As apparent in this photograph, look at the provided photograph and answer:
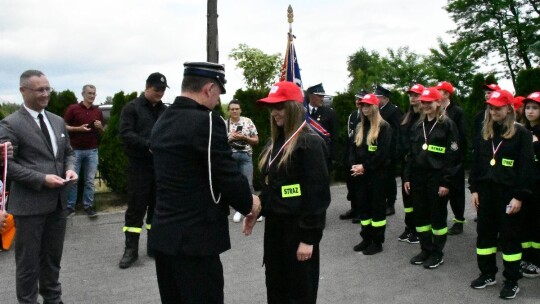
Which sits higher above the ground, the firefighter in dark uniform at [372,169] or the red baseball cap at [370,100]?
the red baseball cap at [370,100]

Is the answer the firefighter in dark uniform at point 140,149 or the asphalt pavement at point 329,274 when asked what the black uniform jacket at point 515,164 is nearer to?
the asphalt pavement at point 329,274

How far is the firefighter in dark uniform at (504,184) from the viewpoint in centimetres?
514

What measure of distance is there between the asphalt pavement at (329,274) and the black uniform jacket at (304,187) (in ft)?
5.68

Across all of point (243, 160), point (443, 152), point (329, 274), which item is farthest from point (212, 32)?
point (329, 274)

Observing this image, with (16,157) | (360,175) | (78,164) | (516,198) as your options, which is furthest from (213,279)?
(78,164)

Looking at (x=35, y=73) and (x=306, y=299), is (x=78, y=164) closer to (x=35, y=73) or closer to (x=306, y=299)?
(x=35, y=73)

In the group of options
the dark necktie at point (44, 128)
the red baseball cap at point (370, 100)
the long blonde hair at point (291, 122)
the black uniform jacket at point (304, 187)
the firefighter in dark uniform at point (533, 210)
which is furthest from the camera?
the red baseball cap at point (370, 100)

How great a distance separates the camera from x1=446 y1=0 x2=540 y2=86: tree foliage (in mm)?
36000

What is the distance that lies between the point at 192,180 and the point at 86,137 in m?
6.18

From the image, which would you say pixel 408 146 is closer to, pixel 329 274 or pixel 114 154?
pixel 329 274

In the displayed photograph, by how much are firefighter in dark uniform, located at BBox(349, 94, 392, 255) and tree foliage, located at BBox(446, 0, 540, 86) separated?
32.6 meters

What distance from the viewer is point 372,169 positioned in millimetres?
6758

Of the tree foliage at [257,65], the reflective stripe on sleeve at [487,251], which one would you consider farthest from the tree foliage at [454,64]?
the reflective stripe on sleeve at [487,251]

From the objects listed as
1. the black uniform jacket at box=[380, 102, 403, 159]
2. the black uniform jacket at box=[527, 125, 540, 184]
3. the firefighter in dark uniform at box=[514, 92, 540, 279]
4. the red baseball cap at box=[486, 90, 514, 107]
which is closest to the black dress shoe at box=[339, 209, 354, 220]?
the black uniform jacket at box=[380, 102, 403, 159]
